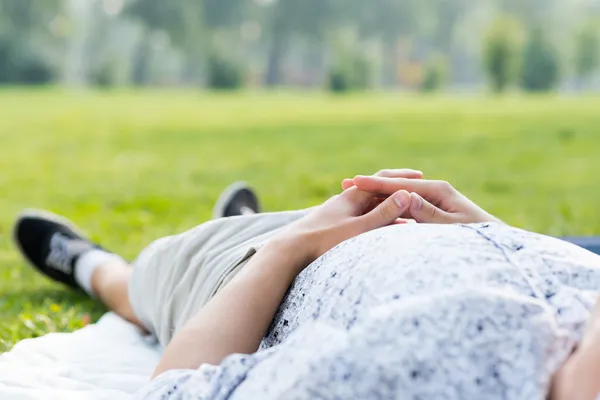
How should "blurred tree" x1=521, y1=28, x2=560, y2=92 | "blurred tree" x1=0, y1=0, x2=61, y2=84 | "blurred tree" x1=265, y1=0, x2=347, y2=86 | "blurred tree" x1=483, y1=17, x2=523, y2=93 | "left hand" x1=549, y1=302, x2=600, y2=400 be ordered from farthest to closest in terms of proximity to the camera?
"blurred tree" x1=265, y1=0, x2=347, y2=86
"blurred tree" x1=521, y1=28, x2=560, y2=92
"blurred tree" x1=483, y1=17, x2=523, y2=93
"blurred tree" x1=0, y1=0, x2=61, y2=84
"left hand" x1=549, y1=302, x2=600, y2=400

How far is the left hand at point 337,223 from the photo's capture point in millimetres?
1407

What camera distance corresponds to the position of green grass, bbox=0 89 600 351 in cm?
381

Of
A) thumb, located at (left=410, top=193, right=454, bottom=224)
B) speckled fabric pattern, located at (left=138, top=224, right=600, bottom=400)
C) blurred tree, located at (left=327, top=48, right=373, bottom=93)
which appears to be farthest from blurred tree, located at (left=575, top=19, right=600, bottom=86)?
speckled fabric pattern, located at (left=138, top=224, right=600, bottom=400)

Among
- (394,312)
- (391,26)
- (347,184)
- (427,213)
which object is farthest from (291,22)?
(394,312)

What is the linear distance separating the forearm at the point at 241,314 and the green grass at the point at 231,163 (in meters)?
1.00

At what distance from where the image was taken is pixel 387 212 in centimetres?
143

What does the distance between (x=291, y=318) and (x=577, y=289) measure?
1.43ft

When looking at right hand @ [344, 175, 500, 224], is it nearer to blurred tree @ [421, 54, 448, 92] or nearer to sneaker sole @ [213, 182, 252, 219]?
sneaker sole @ [213, 182, 252, 219]

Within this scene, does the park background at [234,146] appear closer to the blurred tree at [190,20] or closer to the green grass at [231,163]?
the green grass at [231,163]

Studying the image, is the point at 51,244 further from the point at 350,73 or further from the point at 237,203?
the point at 350,73

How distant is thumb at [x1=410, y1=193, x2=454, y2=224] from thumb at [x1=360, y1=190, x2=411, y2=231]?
3 centimetres

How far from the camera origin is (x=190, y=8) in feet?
95.1

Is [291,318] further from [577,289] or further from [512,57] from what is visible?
[512,57]

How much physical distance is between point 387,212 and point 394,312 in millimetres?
408
